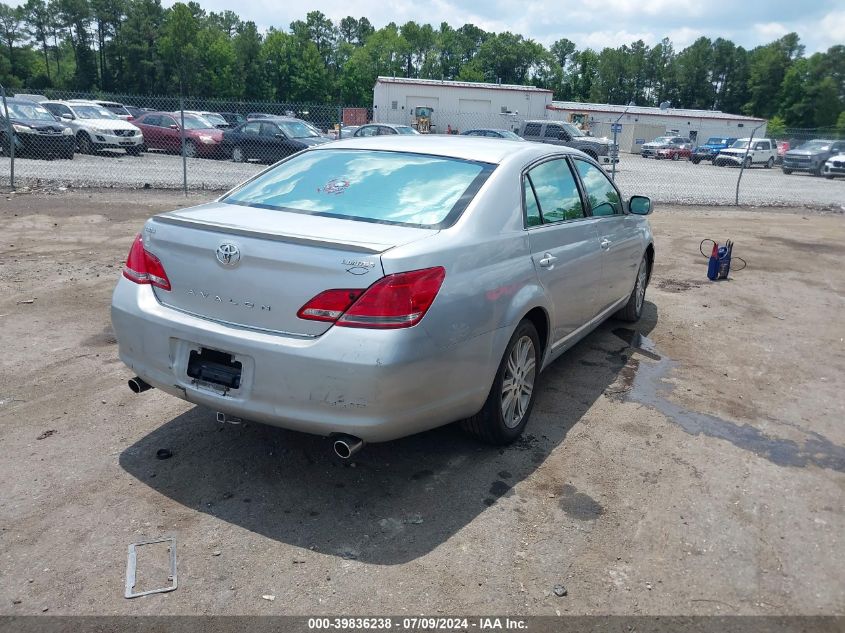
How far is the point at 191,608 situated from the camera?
2639mm

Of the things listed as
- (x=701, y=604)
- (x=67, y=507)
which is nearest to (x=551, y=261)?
(x=701, y=604)

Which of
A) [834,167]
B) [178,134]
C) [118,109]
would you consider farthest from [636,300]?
[834,167]

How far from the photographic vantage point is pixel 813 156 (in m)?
33.2

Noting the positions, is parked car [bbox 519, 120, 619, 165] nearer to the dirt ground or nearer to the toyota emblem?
the dirt ground

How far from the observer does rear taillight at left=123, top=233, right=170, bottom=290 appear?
3463mm

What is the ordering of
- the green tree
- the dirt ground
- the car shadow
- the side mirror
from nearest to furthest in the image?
the dirt ground < the car shadow < the side mirror < the green tree

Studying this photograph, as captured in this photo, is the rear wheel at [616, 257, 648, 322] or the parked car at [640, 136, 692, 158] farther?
the parked car at [640, 136, 692, 158]

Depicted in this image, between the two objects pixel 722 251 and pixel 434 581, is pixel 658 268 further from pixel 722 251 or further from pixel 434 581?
pixel 434 581

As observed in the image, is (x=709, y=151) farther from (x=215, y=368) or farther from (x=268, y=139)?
(x=215, y=368)

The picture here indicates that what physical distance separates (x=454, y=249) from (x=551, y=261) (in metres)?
1.07

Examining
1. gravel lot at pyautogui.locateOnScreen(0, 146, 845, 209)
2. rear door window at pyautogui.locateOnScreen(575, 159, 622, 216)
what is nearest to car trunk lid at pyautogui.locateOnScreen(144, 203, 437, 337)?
rear door window at pyautogui.locateOnScreen(575, 159, 622, 216)

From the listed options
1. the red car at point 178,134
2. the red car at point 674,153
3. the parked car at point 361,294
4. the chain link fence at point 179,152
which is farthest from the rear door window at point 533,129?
the parked car at point 361,294

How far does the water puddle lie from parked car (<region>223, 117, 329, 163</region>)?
16398mm

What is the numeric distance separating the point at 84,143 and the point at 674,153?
36.3 m
